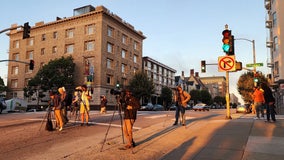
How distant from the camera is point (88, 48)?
159ft

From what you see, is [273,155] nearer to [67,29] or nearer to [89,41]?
[89,41]

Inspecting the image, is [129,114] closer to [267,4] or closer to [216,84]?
[267,4]

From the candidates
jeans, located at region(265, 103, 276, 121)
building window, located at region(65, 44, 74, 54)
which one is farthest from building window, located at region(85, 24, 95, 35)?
jeans, located at region(265, 103, 276, 121)

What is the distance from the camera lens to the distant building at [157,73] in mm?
69000

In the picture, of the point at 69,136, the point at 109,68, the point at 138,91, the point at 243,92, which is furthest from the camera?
the point at 138,91

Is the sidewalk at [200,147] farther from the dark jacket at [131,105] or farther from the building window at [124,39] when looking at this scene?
the building window at [124,39]

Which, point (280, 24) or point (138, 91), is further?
point (138, 91)

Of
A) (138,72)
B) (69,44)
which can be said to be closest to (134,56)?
(138,72)

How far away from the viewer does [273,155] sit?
5742 mm

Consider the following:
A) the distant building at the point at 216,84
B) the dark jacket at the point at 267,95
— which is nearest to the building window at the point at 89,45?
the dark jacket at the point at 267,95

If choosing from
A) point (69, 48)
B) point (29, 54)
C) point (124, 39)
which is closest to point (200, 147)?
point (69, 48)

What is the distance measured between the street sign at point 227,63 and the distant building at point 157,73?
53072 mm

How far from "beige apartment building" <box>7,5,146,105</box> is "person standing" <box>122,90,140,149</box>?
3478 cm

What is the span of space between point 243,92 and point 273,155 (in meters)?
42.6
